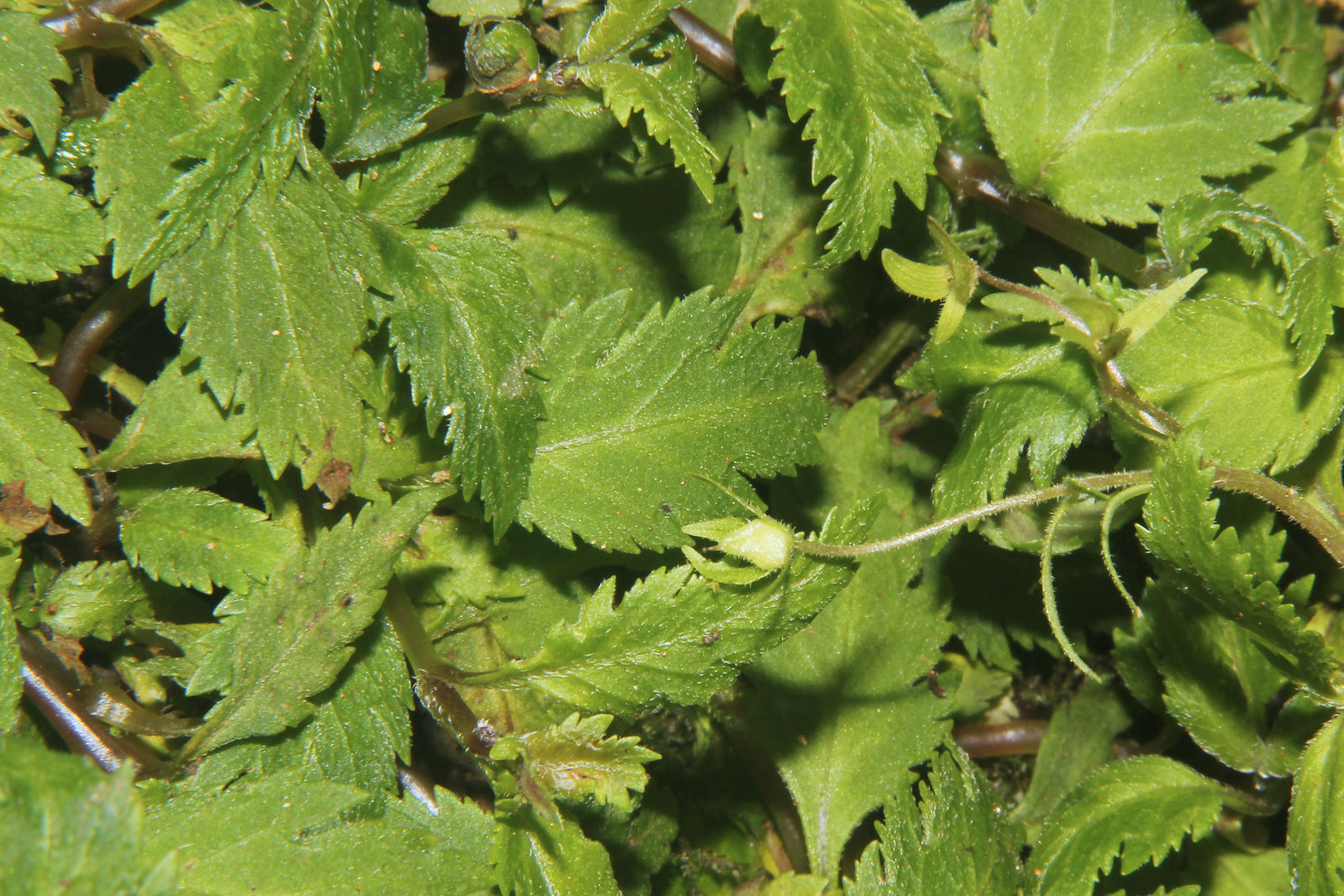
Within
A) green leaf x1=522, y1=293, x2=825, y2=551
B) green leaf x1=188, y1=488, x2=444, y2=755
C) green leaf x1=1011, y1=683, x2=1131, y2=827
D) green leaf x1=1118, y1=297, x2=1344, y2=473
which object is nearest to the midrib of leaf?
green leaf x1=522, y1=293, x2=825, y2=551

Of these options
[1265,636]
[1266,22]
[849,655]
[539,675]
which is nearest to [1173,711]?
[1265,636]

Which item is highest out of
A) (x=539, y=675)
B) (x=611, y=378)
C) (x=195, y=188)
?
(x=195, y=188)

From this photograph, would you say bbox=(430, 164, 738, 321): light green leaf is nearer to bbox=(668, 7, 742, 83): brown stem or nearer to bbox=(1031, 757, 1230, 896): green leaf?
bbox=(668, 7, 742, 83): brown stem

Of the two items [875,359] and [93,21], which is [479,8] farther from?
[875,359]

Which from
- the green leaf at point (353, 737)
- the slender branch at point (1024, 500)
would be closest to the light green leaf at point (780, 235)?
the slender branch at point (1024, 500)

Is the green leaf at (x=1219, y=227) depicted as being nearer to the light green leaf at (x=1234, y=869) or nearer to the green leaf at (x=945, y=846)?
the green leaf at (x=945, y=846)

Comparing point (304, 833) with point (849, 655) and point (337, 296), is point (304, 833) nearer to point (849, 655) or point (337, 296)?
point (337, 296)

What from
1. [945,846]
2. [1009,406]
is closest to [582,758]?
[945,846]
